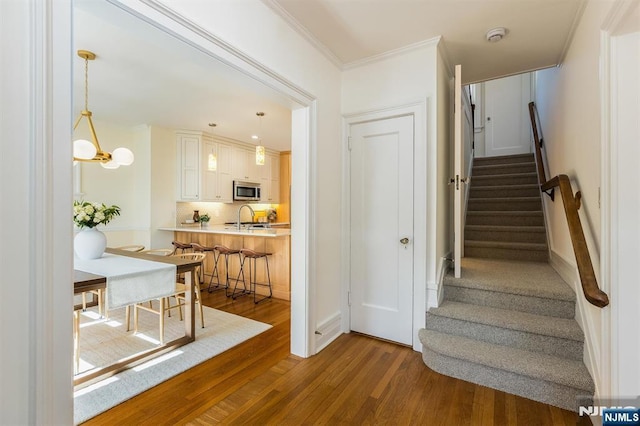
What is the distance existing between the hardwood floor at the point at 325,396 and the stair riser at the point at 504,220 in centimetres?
249

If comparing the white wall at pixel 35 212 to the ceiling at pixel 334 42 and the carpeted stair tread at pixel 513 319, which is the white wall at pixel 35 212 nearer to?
the ceiling at pixel 334 42

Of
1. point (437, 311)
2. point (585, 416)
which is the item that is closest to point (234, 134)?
point (437, 311)

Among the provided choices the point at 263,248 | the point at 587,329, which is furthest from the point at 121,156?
the point at 587,329

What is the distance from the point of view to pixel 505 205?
430 cm

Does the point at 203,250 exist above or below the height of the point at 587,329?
above

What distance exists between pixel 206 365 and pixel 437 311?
199 cm

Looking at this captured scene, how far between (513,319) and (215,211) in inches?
220

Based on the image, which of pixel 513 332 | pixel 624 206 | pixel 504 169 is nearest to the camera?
pixel 624 206

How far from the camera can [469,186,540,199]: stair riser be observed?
4.25 meters

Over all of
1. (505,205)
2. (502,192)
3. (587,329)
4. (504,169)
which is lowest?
(587,329)

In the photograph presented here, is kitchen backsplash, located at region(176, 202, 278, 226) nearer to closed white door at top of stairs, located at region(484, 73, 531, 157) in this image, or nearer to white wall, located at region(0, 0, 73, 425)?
white wall, located at region(0, 0, 73, 425)

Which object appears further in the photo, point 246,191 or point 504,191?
point 246,191

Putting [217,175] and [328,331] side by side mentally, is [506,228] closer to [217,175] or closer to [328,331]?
[328,331]

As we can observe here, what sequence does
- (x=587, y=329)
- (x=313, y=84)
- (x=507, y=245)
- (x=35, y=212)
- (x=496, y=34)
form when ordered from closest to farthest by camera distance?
(x=35, y=212)
(x=587, y=329)
(x=496, y=34)
(x=313, y=84)
(x=507, y=245)
